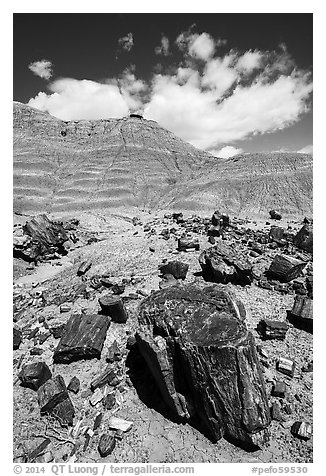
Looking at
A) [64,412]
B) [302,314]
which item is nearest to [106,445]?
[64,412]

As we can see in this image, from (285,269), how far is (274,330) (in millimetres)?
4727

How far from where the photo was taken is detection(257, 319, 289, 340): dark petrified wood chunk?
10367 millimetres

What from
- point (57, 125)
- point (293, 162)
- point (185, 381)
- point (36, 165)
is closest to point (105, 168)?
point (36, 165)

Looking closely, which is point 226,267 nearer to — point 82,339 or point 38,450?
point 82,339

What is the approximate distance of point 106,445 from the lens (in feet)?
Answer: 23.5

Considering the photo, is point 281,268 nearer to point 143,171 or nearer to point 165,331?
point 165,331

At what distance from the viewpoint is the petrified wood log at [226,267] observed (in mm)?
13820

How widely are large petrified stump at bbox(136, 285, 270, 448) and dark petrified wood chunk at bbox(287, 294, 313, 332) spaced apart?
4.07m

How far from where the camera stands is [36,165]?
298 feet

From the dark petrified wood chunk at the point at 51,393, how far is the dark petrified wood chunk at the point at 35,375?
31 centimetres

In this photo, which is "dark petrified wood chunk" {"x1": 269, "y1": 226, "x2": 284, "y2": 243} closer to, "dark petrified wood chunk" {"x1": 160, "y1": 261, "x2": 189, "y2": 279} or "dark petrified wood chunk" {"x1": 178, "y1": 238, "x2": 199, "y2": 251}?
"dark petrified wood chunk" {"x1": 178, "y1": 238, "x2": 199, "y2": 251}

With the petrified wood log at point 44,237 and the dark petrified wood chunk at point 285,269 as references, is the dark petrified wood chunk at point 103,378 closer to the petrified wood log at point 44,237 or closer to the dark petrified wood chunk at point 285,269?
the dark petrified wood chunk at point 285,269

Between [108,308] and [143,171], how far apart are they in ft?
277

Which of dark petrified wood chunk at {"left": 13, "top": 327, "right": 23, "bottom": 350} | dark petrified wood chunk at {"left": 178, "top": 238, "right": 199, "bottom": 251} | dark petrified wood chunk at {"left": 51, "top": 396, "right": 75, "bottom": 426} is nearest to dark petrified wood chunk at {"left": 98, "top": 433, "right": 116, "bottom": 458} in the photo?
dark petrified wood chunk at {"left": 51, "top": 396, "right": 75, "bottom": 426}
